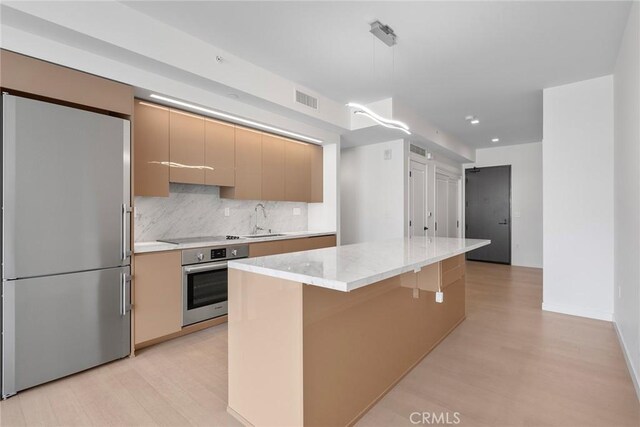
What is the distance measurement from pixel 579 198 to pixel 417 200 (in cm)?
245

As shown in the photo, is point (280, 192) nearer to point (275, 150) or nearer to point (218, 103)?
point (275, 150)

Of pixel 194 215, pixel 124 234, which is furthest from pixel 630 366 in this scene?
pixel 194 215

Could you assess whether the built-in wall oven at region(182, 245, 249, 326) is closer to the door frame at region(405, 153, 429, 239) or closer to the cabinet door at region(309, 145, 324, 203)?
the cabinet door at region(309, 145, 324, 203)

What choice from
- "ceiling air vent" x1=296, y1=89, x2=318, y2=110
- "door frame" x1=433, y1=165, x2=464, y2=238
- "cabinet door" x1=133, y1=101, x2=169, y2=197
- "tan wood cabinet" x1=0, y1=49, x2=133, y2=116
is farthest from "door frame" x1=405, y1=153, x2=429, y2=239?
"tan wood cabinet" x1=0, y1=49, x2=133, y2=116

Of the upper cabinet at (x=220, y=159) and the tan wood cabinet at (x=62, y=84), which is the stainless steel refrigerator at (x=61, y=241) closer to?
the tan wood cabinet at (x=62, y=84)

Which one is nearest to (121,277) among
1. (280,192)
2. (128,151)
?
(128,151)

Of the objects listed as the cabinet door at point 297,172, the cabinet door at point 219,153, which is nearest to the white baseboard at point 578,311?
the cabinet door at point 297,172

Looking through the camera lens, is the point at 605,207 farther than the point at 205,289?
Yes

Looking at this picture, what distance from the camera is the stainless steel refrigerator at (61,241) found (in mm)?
2055

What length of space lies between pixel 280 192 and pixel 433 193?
3.52 m

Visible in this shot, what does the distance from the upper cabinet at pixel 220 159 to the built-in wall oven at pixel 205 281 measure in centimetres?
70

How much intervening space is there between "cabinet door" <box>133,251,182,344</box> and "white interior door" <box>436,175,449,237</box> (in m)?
5.26

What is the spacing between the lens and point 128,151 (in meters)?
2.59

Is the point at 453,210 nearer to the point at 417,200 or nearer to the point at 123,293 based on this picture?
the point at 417,200
